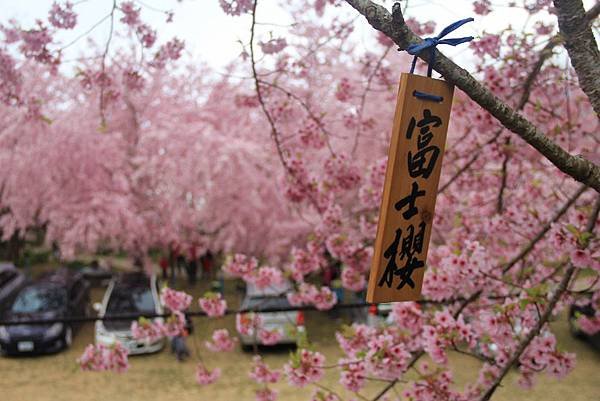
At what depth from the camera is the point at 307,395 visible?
251 inches

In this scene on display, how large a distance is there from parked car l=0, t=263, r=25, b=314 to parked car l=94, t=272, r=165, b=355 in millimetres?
2194

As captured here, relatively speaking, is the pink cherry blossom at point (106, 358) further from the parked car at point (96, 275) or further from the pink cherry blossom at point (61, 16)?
the parked car at point (96, 275)

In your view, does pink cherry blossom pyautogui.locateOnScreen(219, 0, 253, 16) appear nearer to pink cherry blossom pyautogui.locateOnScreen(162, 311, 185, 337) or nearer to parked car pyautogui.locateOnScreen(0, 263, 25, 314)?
pink cherry blossom pyautogui.locateOnScreen(162, 311, 185, 337)

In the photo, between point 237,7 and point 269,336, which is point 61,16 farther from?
point 269,336

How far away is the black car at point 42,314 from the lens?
7.86 metres

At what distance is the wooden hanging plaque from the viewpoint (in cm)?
163

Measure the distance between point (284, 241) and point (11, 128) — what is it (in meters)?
5.18

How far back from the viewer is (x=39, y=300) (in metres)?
8.40

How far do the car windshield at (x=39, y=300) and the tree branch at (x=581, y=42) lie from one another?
8430mm

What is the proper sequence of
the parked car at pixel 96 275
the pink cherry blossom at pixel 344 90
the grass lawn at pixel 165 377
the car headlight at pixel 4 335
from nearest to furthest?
the pink cherry blossom at pixel 344 90 < the grass lawn at pixel 165 377 < the car headlight at pixel 4 335 < the parked car at pixel 96 275

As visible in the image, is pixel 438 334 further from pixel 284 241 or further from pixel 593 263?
pixel 284 241

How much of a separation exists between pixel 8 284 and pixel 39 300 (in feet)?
9.13

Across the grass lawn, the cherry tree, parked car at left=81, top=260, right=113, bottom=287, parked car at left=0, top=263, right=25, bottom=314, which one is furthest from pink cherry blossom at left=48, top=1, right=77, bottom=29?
parked car at left=81, top=260, right=113, bottom=287

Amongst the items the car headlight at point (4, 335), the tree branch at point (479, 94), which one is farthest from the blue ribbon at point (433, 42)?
the car headlight at point (4, 335)
